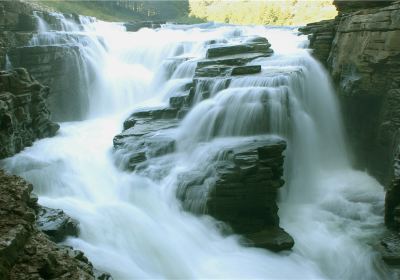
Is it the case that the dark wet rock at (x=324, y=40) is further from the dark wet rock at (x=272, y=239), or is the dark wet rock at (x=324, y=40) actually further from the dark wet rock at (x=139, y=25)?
the dark wet rock at (x=139, y=25)

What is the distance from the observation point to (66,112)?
18625 mm

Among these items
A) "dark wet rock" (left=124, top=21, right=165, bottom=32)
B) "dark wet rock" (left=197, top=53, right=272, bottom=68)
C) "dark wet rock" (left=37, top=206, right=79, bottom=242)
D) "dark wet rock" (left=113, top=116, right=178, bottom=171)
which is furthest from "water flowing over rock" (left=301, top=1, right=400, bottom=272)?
"dark wet rock" (left=124, top=21, right=165, bottom=32)

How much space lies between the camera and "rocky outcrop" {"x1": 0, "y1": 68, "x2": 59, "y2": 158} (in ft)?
37.8

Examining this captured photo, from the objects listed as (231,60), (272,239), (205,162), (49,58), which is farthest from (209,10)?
(272,239)

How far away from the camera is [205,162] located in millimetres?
10695

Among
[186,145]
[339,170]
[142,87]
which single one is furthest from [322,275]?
[142,87]

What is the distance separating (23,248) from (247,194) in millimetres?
5947

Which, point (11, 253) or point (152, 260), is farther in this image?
point (152, 260)

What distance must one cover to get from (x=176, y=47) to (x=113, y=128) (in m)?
7.41

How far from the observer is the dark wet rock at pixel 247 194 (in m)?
9.43

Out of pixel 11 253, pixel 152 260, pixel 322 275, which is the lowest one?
pixel 322 275

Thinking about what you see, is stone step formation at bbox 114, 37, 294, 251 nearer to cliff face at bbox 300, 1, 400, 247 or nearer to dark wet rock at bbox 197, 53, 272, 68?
cliff face at bbox 300, 1, 400, 247

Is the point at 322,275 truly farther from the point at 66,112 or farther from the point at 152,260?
the point at 66,112

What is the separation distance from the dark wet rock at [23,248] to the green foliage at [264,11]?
113 feet
